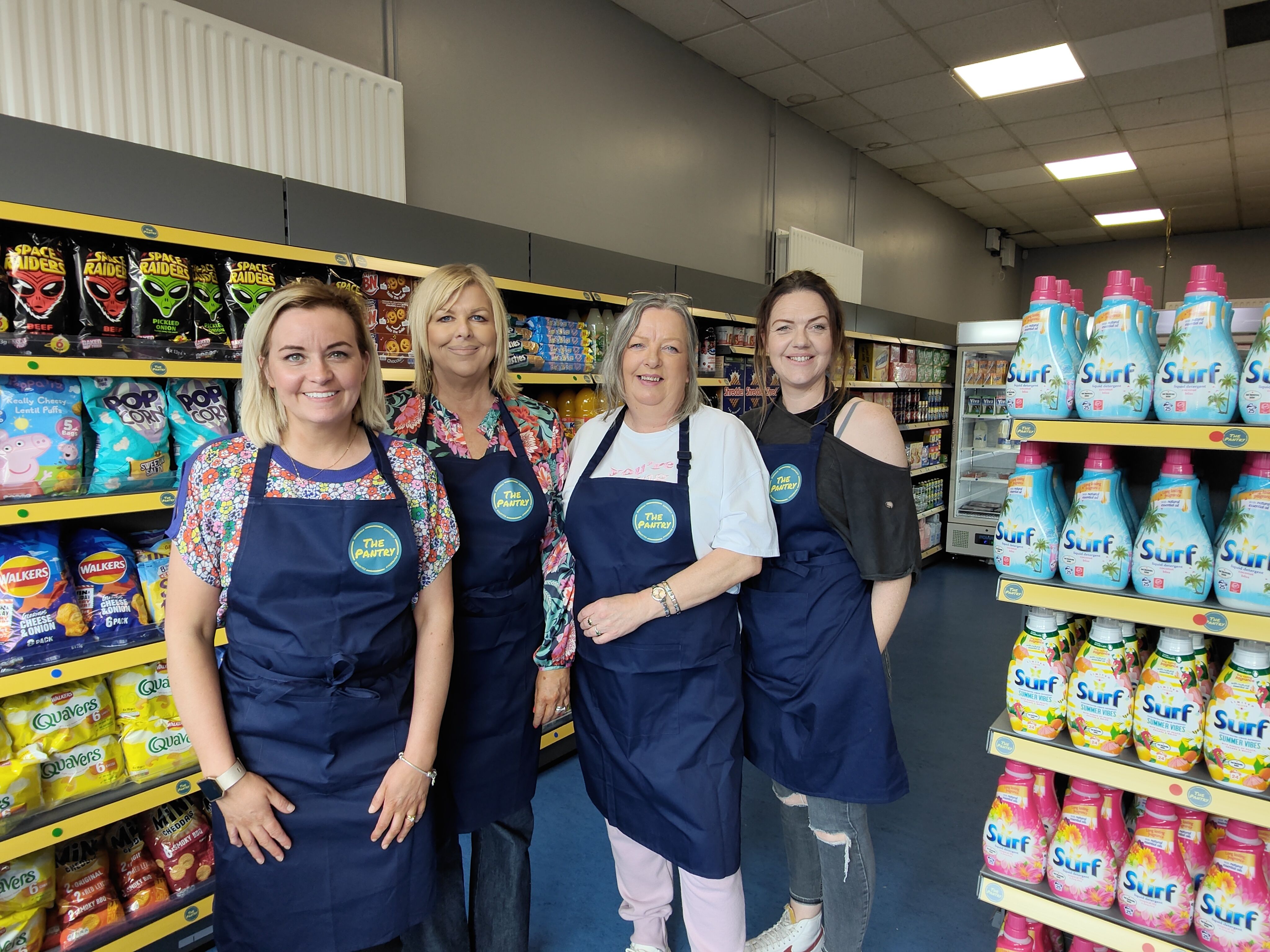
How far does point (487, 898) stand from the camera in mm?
1951

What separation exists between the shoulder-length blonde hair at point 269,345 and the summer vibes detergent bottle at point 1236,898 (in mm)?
2138

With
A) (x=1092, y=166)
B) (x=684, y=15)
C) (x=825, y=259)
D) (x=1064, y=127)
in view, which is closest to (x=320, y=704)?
(x=684, y=15)

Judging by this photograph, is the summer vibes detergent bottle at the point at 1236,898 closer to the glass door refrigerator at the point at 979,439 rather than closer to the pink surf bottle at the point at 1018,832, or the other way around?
the pink surf bottle at the point at 1018,832

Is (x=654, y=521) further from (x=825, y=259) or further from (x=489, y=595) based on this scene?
(x=825, y=259)

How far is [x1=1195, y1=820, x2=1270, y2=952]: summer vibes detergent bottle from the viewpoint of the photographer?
1.52 metres

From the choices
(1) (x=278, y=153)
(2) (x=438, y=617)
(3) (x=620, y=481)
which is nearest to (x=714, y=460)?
(3) (x=620, y=481)

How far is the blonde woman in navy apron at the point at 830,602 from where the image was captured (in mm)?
1788

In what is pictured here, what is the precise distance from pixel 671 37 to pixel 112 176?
3.95 meters

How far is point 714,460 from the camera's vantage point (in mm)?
1726

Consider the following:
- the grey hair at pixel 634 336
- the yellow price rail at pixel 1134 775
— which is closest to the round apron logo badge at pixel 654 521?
the grey hair at pixel 634 336

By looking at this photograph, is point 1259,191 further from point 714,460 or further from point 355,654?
point 355,654

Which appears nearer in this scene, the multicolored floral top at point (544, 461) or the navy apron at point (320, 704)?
the navy apron at point (320, 704)

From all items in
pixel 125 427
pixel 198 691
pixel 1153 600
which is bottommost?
pixel 198 691

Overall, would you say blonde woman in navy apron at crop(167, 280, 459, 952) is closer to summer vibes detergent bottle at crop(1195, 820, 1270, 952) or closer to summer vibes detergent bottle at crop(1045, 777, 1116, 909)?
summer vibes detergent bottle at crop(1045, 777, 1116, 909)
